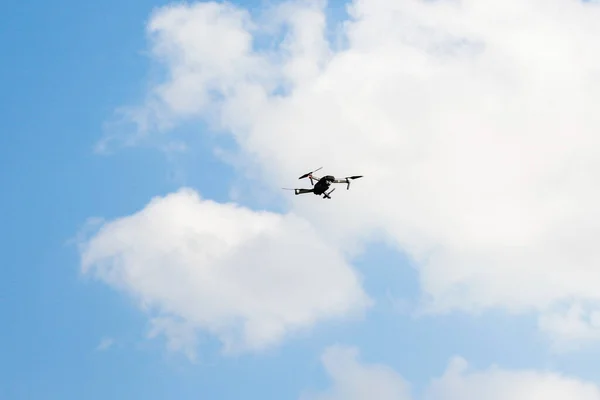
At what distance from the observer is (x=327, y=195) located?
198 meters

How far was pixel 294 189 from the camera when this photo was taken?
647 ft

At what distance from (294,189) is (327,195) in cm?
712
